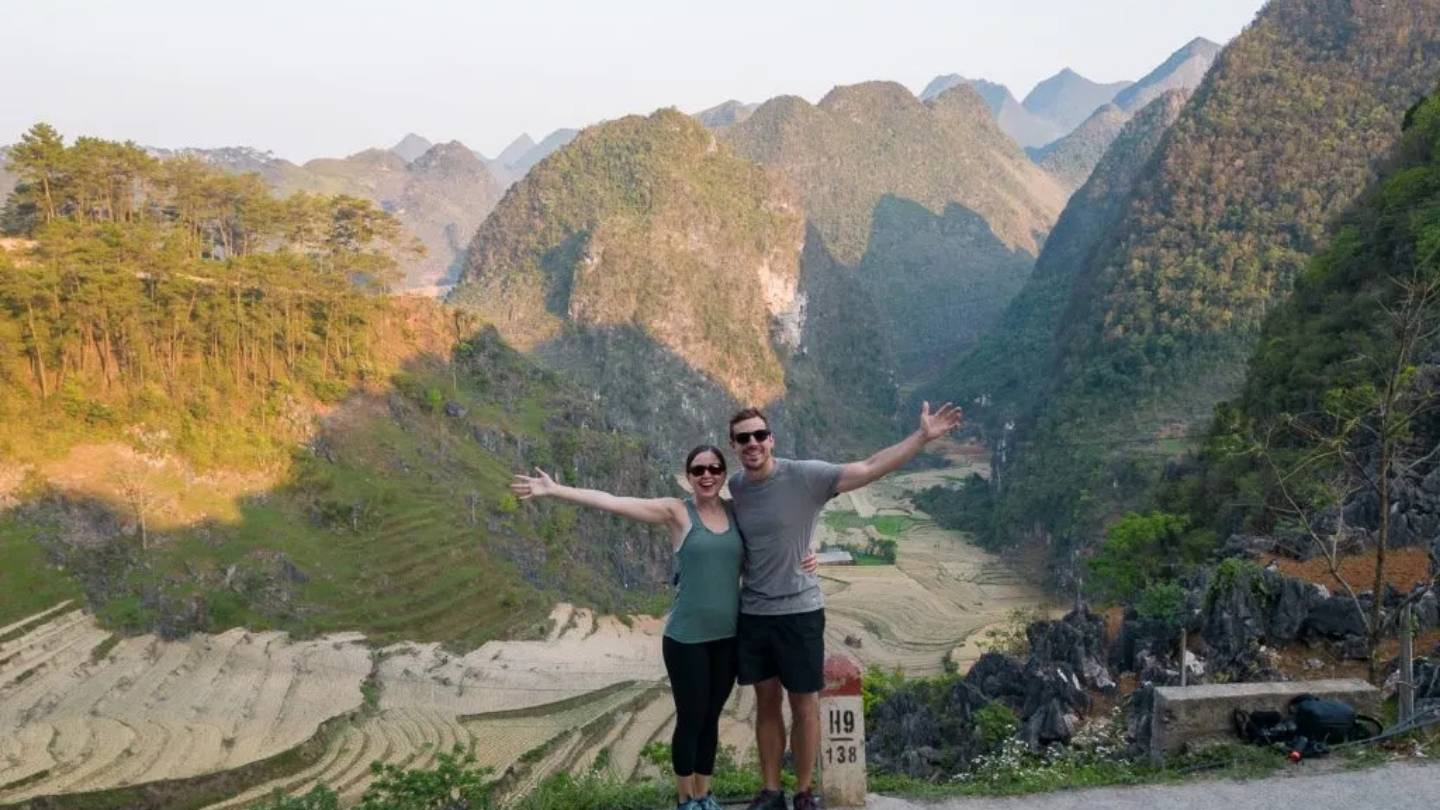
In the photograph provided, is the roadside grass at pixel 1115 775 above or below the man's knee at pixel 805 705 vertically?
below

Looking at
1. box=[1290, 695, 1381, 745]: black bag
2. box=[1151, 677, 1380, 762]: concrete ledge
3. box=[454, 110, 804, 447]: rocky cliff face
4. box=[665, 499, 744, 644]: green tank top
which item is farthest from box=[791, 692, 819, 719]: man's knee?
box=[454, 110, 804, 447]: rocky cliff face

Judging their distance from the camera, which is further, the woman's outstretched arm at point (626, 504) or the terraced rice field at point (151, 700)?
the terraced rice field at point (151, 700)

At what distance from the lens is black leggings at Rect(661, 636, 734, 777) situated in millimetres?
5184

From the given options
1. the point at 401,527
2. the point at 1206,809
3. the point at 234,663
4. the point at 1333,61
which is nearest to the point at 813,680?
the point at 1206,809

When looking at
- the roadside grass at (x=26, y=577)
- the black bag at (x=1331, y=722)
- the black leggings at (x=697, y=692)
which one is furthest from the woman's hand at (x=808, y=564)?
the roadside grass at (x=26, y=577)

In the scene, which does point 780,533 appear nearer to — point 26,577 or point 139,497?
point 26,577

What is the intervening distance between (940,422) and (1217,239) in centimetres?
6866

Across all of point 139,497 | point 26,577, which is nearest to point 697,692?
point 26,577

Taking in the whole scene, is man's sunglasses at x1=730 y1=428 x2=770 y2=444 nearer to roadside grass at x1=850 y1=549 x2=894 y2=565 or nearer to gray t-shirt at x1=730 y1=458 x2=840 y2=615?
gray t-shirt at x1=730 y1=458 x2=840 y2=615

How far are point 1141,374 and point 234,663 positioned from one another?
54.1 metres

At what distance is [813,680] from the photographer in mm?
5281

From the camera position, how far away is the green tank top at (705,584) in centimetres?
510

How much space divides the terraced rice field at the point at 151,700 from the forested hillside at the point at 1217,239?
38.6 meters

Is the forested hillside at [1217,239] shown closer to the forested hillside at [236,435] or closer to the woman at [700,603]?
the forested hillside at [236,435]
